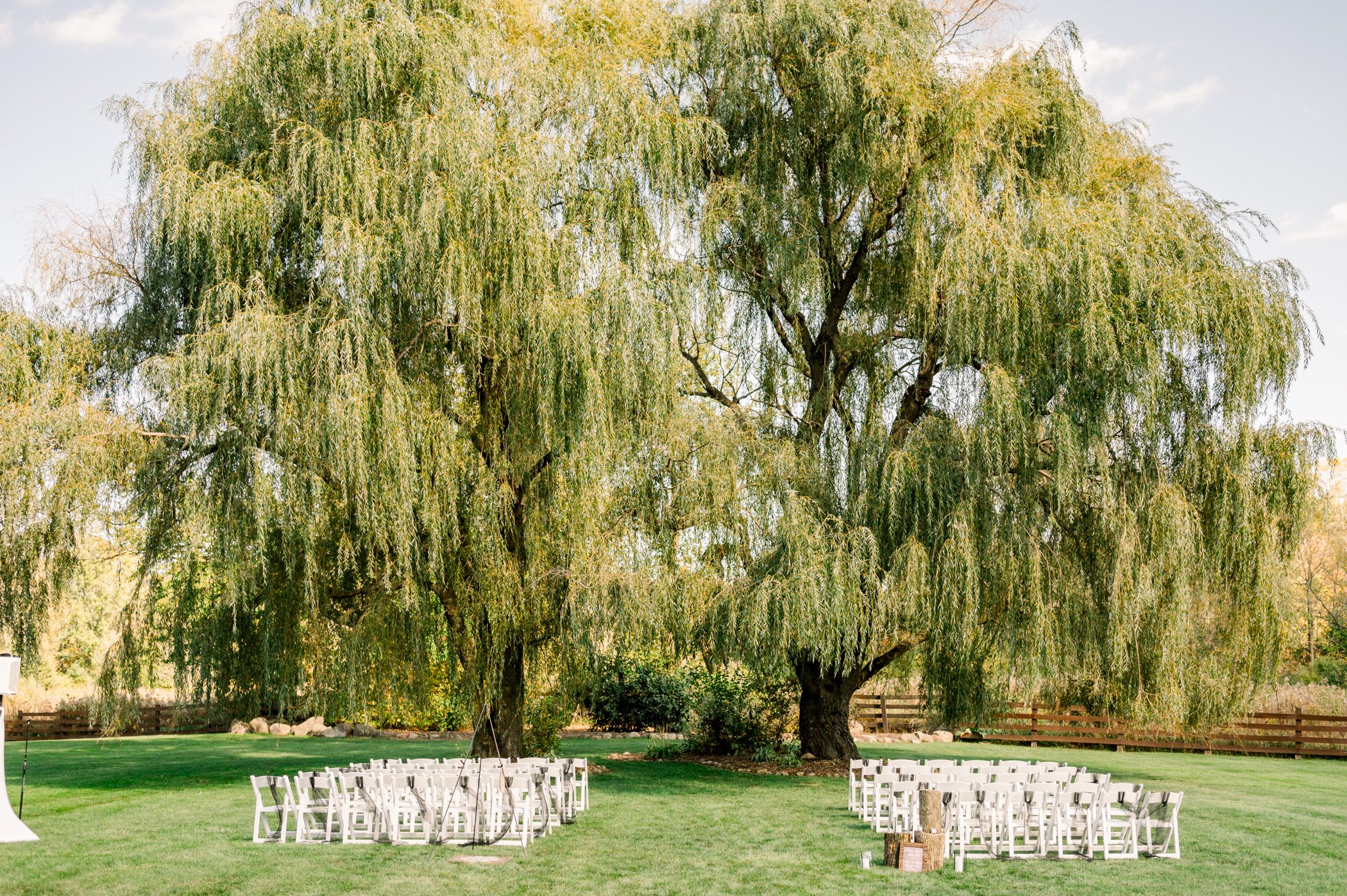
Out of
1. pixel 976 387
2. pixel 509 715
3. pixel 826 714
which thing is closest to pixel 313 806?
pixel 509 715

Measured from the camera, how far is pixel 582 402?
12.4 metres

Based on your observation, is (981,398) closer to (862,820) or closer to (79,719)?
(862,820)

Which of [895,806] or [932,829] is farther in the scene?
[895,806]

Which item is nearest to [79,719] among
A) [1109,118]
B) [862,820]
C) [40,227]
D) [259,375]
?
[40,227]

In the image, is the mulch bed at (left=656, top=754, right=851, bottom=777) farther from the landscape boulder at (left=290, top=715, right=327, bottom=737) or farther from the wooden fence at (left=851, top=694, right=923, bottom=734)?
the landscape boulder at (left=290, top=715, right=327, bottom=737)

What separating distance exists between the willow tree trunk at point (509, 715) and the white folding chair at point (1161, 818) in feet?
25.1

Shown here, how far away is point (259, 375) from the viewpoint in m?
11.4

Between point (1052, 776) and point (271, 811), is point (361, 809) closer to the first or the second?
point (271, 811)

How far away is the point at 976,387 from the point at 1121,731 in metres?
15.3

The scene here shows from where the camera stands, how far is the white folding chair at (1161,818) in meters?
9.97

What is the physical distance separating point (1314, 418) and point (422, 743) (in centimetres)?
1767

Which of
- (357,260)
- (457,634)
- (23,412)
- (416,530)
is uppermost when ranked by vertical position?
(357,260)

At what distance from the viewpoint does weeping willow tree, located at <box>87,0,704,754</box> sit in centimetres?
1187

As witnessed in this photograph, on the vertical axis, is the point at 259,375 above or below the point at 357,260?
below
